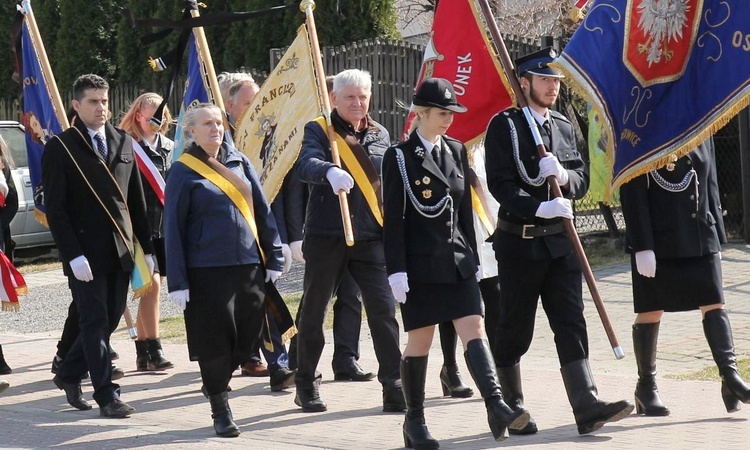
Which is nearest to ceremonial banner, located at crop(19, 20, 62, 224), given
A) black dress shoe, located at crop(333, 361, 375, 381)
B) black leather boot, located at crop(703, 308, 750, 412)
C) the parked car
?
black dress shoe, located at crop(333, 361, 375, 381)

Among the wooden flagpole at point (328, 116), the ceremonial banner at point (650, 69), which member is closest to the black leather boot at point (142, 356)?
the wooden flagpole at point (328, 116)

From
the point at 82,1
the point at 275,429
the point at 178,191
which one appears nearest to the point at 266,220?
the point at 178,191

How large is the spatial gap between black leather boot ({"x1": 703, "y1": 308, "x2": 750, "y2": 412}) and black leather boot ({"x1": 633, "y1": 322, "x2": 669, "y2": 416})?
0.98 feet

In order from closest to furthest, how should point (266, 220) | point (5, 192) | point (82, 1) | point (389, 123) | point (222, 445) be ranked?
1. point (222, 445)
2. point (266, 220)
3. point (5, 192)
4. point (389, 123)
5. point (82, 1)

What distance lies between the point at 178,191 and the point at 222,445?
53.2 inches

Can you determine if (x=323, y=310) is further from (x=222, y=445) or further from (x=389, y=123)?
(x=389, y=123)

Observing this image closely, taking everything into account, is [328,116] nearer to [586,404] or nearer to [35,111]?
[586,404]

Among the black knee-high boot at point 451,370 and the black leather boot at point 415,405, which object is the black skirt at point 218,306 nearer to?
the black leather boot at point 415,405

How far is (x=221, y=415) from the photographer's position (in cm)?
718

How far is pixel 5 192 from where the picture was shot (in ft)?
31.7

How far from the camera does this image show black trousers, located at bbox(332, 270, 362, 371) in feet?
28.6

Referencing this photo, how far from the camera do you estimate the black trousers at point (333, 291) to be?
25.3 feet

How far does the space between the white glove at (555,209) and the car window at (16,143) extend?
37.7 feet

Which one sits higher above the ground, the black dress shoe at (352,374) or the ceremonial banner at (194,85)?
the ceremonial banner at (194,85)
